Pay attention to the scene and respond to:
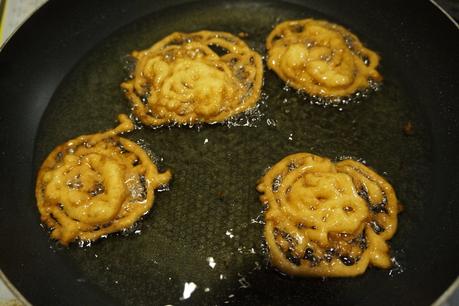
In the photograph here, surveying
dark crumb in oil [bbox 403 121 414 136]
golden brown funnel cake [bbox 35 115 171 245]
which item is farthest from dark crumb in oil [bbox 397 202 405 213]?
golden brown funnel cake [bbox 35 115 171 245]

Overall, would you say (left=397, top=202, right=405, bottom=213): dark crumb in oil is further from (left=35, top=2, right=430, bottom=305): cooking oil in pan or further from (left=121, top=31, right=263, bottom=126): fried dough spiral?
(left=121, top=31, right=263, bottom=126): fried dough spiral

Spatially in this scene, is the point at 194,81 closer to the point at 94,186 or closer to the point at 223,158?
the point at 223,158

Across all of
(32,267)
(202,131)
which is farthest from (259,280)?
(32,267)

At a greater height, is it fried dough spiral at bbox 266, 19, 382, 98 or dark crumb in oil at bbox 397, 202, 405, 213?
fried dough spiral at bbox 266, 19, 382, 98

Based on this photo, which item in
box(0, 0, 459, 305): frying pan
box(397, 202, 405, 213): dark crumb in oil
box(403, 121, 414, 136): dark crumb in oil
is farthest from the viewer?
box(403, 121, 414, 136): dark crumb in oil

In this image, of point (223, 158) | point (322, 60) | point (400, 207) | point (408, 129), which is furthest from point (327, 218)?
point (322, 60)

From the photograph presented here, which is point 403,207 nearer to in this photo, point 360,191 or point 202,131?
point 360,191
